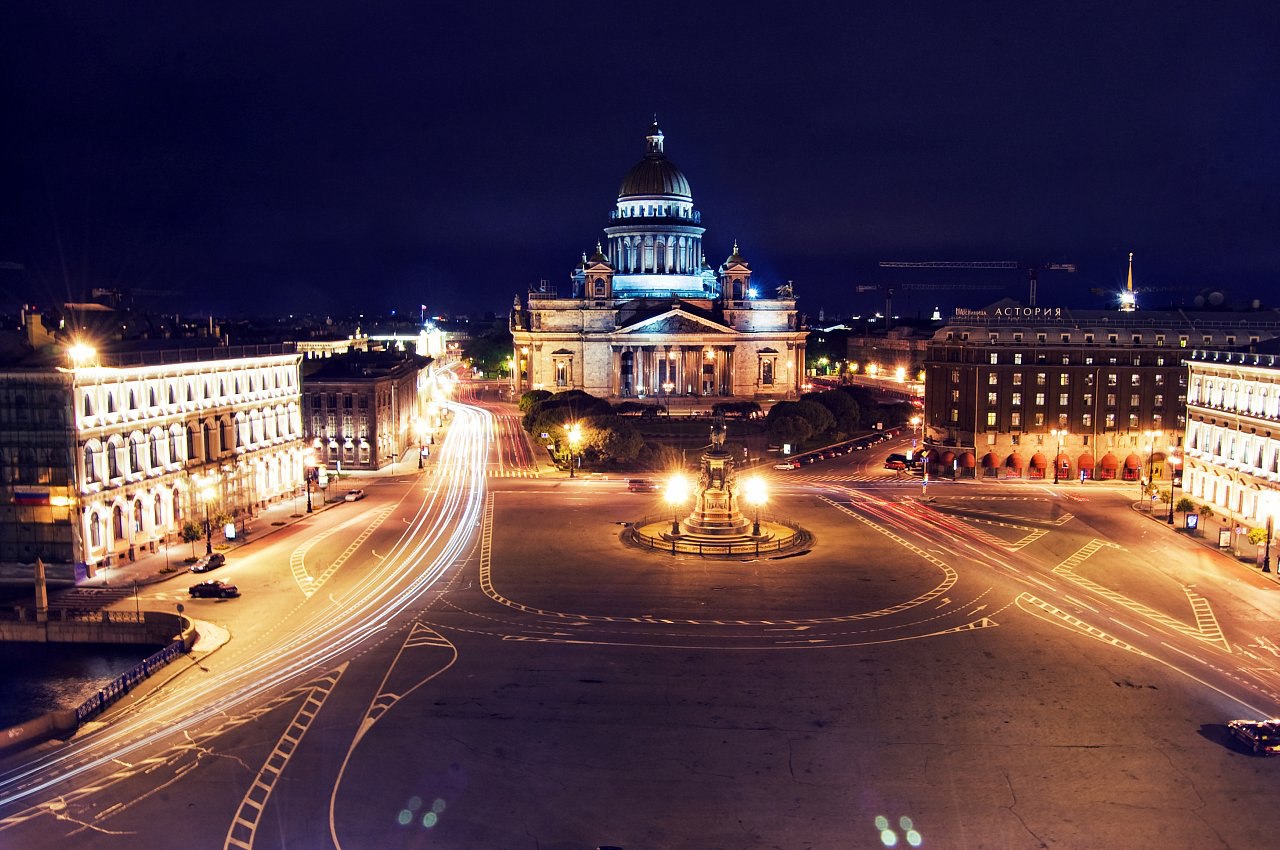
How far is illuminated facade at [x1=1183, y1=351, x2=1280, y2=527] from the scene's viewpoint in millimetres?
68000

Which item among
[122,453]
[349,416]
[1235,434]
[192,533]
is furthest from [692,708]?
[349,416]

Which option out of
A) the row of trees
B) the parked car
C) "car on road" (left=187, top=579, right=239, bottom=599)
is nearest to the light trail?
"car on road" (left=187, top=579, right=239, bottom=599)

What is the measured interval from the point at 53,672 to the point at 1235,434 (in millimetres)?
74302

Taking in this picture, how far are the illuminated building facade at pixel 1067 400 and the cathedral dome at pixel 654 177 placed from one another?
85569mm

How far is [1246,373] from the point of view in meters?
71.9

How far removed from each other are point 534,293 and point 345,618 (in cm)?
11856

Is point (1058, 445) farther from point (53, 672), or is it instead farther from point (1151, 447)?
point (53, 672)

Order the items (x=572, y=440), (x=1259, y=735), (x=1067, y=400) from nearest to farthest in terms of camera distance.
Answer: (x=1259, y=735) → (x=1067, y=400) → (x=572, y=440)

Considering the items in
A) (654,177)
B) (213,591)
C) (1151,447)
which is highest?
(654,177)

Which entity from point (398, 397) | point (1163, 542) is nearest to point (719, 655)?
point (1163, 542)

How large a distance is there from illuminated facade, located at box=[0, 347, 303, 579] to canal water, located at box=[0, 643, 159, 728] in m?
9.70

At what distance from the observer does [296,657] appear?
43719 millimetres

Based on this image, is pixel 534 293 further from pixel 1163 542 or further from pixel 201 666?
pixel 201 666

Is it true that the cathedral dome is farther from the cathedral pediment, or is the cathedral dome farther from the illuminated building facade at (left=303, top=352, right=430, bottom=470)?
the illuminated building facade at (left=303, top=352, right=430, bottom=470)
